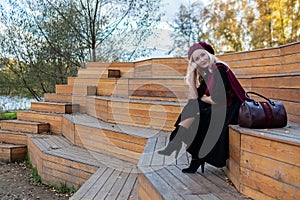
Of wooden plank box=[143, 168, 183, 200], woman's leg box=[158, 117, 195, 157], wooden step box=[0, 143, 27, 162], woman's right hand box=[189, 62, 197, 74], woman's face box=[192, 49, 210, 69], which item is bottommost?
wooden step box=[0, 143, 27, 162]

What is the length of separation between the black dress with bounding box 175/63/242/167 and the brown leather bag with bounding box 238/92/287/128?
21 centimetres

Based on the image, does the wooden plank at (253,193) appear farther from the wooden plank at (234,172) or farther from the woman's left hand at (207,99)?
the woman's left hand at (207,99)

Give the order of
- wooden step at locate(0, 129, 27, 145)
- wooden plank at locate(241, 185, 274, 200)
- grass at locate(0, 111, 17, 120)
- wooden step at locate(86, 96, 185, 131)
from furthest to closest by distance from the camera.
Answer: grass at locate(0, 111, 17, 120)
wooden step at locate(0, 129, 27, 145)
wooden step at locate(86, 96, 185, 131)
wooden plank at locate(241, 185, 274, 200)

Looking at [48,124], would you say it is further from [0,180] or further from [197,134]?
[197,134]

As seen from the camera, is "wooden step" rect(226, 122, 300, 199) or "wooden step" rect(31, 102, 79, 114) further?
"wooden step" rect(31, 102, 79, 114)

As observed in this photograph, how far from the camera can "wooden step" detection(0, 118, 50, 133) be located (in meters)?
4.51

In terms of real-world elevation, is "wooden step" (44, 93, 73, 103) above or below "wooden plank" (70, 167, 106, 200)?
above

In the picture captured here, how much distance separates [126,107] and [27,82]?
14.3ft

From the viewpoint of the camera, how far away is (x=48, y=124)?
4562 millimetres

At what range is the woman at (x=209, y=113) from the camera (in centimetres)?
185

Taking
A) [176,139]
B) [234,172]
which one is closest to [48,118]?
[176,139]

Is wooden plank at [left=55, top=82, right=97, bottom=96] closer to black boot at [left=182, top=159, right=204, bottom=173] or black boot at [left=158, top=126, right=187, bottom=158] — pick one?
black boot at [left=158, top=126, right=187, bottom=158]

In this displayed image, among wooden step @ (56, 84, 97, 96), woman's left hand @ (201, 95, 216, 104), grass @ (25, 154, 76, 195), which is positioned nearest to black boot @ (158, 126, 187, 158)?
woman's left hand @ (201, 95, 216, 104)

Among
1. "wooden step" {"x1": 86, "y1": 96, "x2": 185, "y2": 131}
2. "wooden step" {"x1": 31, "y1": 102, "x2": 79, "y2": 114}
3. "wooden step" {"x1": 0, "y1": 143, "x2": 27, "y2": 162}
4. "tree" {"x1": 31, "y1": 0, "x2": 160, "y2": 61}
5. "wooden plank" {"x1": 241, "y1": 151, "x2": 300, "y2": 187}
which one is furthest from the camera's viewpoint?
"tree" {"x1": 31, "y1": 0, "x2": 160, "y2": 61}
